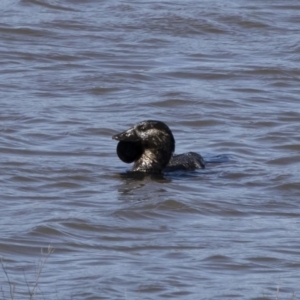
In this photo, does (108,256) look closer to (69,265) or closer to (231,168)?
(69,265)

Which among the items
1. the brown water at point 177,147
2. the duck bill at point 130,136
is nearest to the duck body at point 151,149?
the duck bill at point 130,136

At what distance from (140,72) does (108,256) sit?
287 inches

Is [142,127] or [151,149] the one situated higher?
[142,127]

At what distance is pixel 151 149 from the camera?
10938mm

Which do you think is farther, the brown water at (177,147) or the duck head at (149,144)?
the duck head at (149,144)

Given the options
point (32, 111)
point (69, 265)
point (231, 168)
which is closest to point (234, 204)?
point (231, 168)

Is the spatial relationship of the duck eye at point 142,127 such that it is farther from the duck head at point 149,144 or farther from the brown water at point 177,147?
the brown water at point 177,147

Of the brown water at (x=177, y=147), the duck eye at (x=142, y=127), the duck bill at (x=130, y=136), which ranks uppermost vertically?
the duck eye at (x=142, y=127)

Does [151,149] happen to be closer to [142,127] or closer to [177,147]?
[142,127]

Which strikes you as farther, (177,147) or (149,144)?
(177,147)

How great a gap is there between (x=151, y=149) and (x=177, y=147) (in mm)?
1192

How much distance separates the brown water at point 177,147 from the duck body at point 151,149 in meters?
0.20

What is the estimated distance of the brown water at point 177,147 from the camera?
25.3ft

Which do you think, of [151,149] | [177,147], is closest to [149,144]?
[151,149]
